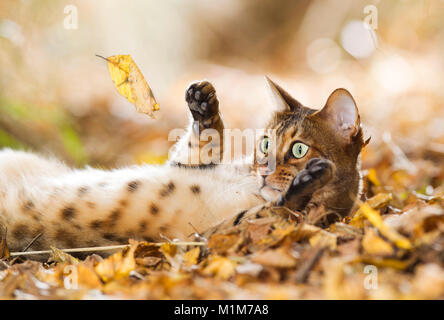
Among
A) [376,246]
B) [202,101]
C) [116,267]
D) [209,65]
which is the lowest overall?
[116,267]

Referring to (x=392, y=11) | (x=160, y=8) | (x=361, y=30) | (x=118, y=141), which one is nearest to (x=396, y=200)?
(x=118, y=141)

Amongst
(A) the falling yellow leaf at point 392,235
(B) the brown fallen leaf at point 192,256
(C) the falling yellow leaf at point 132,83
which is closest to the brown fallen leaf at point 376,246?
(A) the falling yellow leaf at point 392,235

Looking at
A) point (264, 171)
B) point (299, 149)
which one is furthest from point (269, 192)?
point (299, 149)

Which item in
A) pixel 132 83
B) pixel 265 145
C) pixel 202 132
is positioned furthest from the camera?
pixel 202 132

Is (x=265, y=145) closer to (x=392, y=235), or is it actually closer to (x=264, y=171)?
(x=264, y=171)

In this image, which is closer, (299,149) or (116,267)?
(116,267)

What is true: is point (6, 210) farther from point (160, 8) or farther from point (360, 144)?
point (160, 8)

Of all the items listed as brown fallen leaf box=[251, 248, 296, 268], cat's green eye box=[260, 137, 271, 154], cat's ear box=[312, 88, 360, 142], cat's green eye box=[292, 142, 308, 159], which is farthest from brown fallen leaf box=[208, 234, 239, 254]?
cat's ear box=[312, 88, 360, 142]
